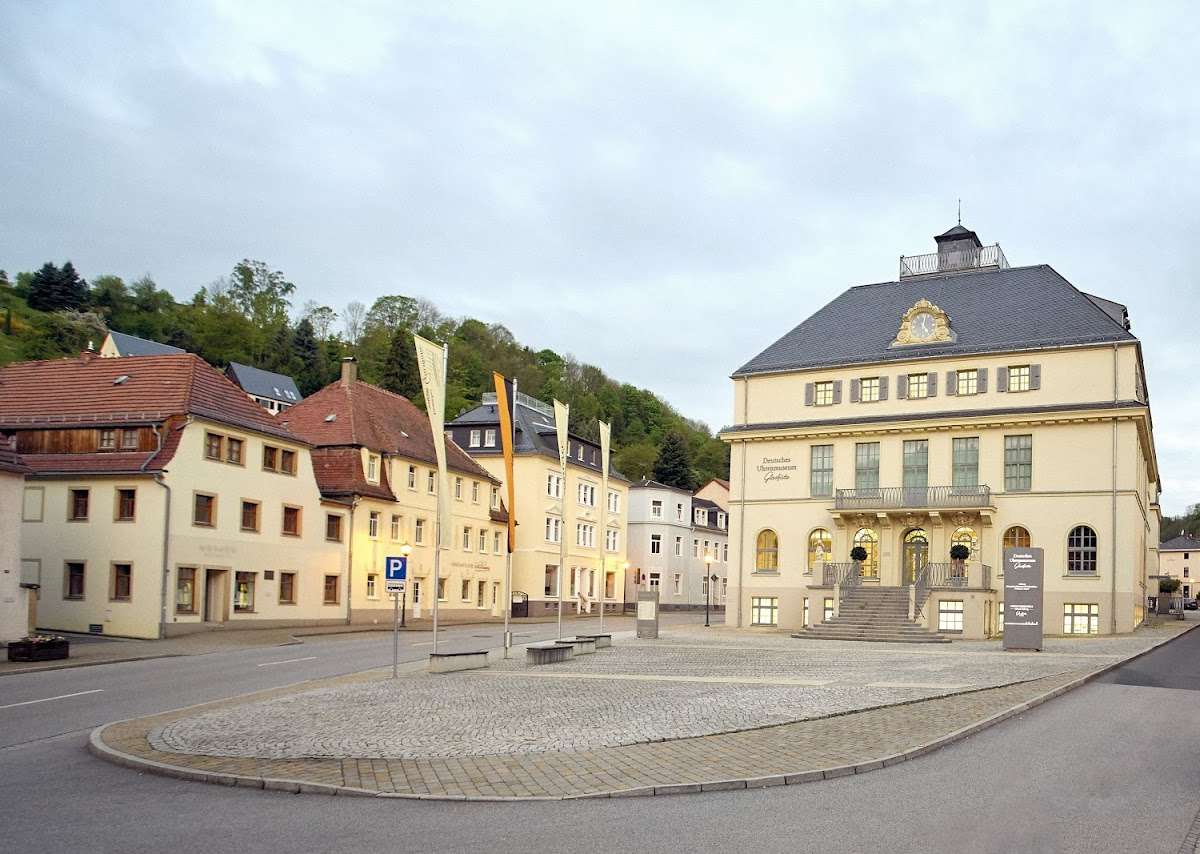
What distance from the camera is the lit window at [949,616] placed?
1596 inches

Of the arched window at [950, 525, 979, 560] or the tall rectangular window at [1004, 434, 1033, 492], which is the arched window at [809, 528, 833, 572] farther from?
the tall rectangular window at [1004, 434, 1033, 492]

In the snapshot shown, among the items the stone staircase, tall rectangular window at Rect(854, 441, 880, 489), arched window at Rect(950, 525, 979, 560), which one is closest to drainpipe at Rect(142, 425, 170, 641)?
the stone staircase

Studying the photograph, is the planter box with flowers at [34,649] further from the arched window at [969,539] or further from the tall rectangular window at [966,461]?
the tall rectangular window at [966,461]

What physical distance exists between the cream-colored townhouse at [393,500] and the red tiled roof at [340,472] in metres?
0.04

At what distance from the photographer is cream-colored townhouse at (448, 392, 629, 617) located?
67.5m

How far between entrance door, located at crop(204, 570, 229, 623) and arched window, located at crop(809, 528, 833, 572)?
22750 millimetres

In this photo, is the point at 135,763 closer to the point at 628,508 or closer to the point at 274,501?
the point at 274,501

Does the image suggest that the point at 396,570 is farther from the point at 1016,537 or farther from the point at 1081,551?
the point at 1081,551

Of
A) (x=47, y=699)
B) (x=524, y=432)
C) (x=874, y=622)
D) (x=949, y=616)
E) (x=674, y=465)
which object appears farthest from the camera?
(x=674, y=465)

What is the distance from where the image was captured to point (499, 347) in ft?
379

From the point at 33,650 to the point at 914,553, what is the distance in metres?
Answer: 31.5

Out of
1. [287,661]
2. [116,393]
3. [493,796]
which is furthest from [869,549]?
[493,796]

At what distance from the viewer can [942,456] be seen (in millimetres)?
44750

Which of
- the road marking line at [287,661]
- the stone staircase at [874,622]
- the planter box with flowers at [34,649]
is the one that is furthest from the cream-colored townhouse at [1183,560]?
the planter box with flowers at [34,649]
